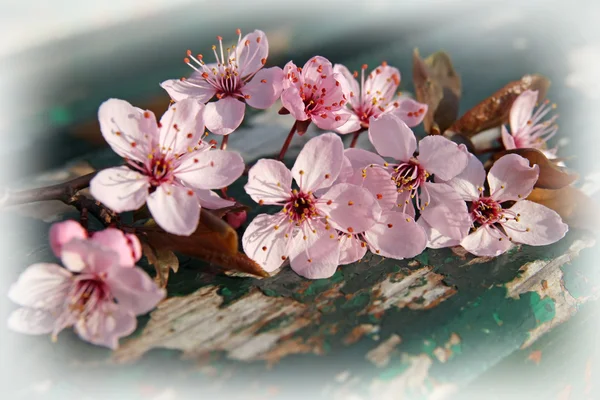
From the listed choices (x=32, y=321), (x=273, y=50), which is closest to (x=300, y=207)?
(x=32, y=321)

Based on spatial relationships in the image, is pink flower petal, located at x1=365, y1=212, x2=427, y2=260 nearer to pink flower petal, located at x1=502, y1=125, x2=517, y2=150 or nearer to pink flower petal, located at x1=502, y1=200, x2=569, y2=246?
pink flower petal, located at x1=502, y1=200, x2=569, y2=246

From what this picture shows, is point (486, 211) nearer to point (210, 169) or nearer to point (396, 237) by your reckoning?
point (396, 237)

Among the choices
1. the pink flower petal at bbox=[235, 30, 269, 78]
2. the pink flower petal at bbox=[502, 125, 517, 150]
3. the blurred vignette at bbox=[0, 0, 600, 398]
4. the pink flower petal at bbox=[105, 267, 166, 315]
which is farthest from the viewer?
→ the blurred vignette at bbox=[0, 0, 600, 398]

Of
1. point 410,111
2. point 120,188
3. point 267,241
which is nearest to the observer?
point 120,188

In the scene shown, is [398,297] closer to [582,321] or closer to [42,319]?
[582,321]

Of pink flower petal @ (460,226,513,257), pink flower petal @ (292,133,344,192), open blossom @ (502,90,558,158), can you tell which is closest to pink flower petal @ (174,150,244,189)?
pink flower petal @ (292,133,344,192)

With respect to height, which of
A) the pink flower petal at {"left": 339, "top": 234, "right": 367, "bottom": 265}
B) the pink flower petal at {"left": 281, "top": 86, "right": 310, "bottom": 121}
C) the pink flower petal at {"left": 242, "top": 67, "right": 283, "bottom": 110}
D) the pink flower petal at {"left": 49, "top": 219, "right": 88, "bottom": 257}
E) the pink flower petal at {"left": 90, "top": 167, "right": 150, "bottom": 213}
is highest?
the pink flower petal at {"left": 242, "top": 67, "right": 283, "bottom": 110}

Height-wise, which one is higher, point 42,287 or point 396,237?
point 42,287

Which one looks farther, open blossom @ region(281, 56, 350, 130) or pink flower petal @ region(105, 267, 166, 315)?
open blossom @ region(281, 56, 350, 130)
